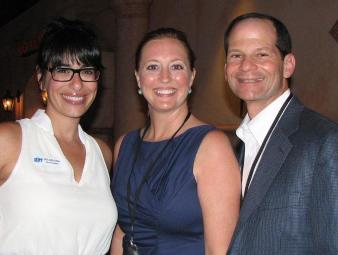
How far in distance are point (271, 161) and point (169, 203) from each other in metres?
0.55

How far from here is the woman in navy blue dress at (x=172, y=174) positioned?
213 cm

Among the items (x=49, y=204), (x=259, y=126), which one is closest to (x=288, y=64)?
(x=259, y=126)

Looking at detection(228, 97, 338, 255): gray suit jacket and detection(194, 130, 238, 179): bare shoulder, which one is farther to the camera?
detection(194, 130, 238, 179): bare shoulder

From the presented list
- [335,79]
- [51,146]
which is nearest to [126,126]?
[335,79]

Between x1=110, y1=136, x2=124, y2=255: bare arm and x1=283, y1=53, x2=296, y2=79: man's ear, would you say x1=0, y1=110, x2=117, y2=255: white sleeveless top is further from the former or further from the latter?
x1=283, y1=53, x2=296, y2=79: man's ear

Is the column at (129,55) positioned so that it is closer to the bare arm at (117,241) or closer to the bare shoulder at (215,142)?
the bare arm at (117,241)

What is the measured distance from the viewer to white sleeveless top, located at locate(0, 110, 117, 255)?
2.23m

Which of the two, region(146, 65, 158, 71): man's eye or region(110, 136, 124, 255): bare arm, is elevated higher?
region(146, 65, 158, 71): man's eye

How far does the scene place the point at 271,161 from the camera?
2.03 meters

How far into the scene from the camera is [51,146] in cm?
252

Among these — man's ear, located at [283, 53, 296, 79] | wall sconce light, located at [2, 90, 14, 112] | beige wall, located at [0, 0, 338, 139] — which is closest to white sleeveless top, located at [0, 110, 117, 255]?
man's ear, located at [283, 53, 296, 79]

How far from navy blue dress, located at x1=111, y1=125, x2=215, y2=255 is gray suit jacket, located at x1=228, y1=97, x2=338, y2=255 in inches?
11.3

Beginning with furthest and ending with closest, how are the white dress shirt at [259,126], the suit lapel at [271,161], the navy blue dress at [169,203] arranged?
1. the white dress shirt at [259,126]
2. the navy blue dress at [169,203]
3. the suit lapel at [271,161]

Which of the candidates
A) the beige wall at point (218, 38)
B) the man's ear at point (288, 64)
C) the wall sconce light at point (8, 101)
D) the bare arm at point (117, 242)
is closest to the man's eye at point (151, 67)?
the man's ear at point (288, 64)
